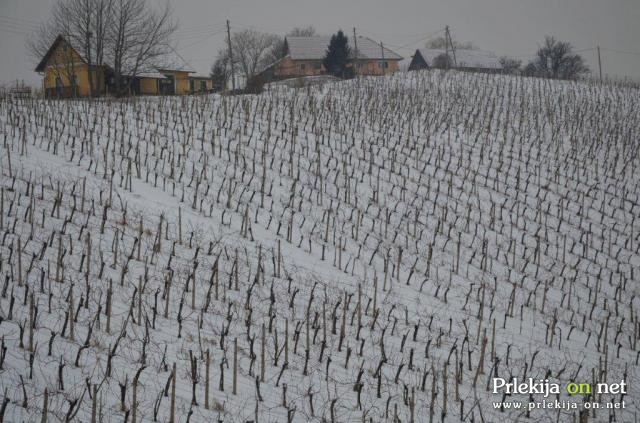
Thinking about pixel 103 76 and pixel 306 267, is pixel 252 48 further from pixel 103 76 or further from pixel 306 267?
pixel 306 267

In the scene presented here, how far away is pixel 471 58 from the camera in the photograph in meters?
52.6

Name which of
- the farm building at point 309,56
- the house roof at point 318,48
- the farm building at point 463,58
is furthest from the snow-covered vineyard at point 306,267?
the farm building at point 463,58

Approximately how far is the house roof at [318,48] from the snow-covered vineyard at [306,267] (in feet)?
108

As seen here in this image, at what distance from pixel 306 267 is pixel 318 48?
43.6 meters

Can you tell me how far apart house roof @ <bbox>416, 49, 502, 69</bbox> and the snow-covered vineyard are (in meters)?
37.9

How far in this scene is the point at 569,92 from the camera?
25172 mm

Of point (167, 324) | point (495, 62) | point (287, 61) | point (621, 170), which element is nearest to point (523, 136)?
point (621, 170)

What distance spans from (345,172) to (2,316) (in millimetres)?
7550

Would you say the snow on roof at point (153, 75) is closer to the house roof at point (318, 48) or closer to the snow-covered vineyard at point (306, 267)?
the snow-covered vineyard at point (306, 267)

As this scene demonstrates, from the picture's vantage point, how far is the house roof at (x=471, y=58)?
52.0 m

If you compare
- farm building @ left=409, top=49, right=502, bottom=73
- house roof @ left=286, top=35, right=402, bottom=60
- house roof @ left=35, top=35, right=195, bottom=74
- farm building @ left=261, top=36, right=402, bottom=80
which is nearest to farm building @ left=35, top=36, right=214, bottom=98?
house roof @ left=35, top=35, right=195, bottom=74

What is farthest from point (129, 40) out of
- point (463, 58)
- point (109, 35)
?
point (463, 58)

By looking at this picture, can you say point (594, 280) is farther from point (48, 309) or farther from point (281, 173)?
point (48, 309)

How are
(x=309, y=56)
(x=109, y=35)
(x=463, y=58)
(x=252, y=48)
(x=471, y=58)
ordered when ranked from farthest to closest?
(x=252, y=48), (x=471, y=58), (x=463, y=58), (x=309, y=56), (x=109, y=35)
